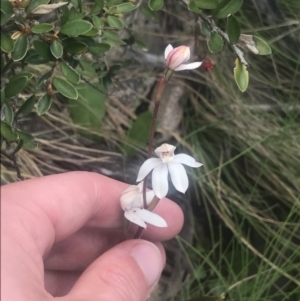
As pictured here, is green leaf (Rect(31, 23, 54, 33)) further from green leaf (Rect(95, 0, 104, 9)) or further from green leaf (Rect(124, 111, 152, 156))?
green leaf (Rect(124, 111, 152, 156))

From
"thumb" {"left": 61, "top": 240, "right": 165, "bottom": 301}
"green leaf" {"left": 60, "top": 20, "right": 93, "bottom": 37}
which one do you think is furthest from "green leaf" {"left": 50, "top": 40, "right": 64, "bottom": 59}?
"thumb" {"left": 61, "top": 240, "right": 165, "bottom": 301}

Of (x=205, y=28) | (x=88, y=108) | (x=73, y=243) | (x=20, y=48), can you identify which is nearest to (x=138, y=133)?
(x=88, y=108)

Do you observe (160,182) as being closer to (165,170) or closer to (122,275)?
(165,170)

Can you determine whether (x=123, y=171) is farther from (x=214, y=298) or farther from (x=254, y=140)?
(x=214, y=298)

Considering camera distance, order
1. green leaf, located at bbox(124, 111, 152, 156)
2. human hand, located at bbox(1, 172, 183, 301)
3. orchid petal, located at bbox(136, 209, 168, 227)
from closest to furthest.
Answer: human hand, located at bbox(1, 172, 183, 301) < orchid petal, located at bbox(136, 209, 168, 227) < green leaf, located at bbox(124, 111, 152, 156)

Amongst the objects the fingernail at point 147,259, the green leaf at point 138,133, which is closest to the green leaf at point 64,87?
the fingernail at point 147,259

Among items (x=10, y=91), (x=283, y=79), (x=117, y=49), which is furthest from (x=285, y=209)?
(x=10, y=91)
